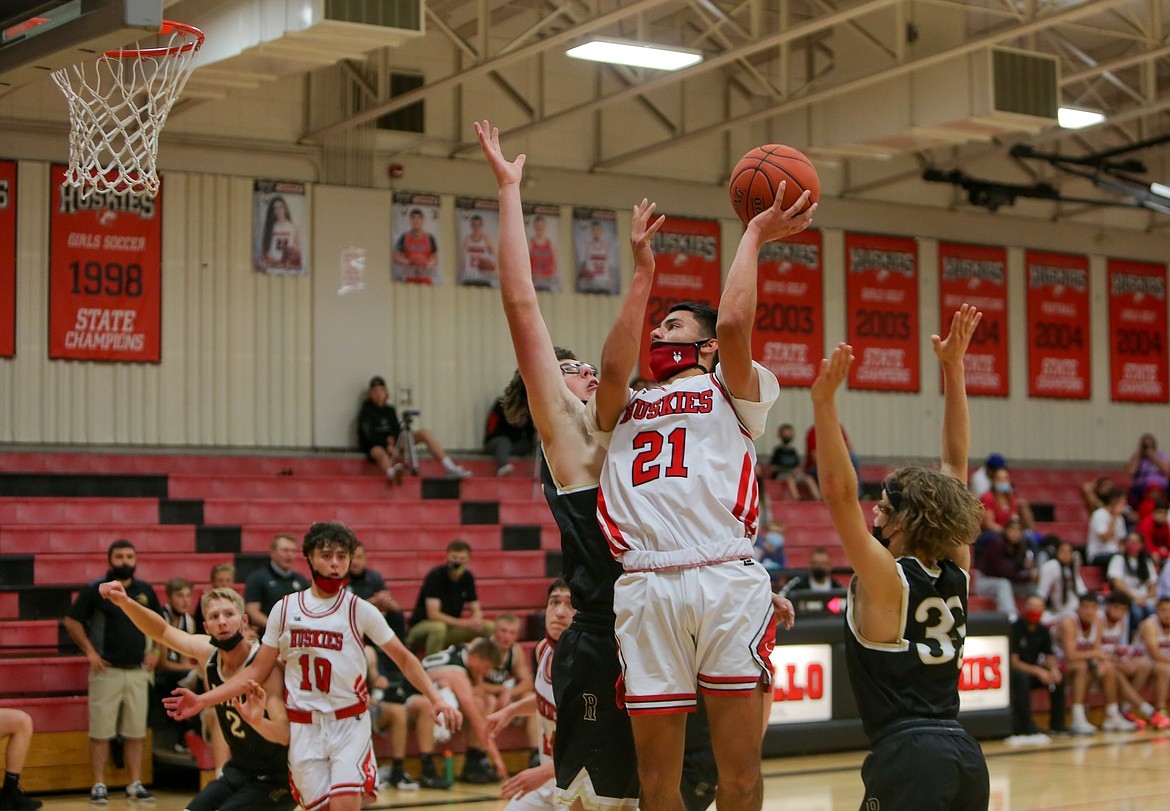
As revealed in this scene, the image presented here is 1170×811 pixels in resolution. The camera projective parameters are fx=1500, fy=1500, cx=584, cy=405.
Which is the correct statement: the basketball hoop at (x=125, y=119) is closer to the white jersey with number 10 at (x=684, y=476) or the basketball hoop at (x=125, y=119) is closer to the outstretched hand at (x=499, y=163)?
the outstretched hand at (x=499, y=163)

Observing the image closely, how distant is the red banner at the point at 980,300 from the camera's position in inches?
814

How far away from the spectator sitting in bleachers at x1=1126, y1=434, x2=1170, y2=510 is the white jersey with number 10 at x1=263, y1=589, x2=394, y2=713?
13870 millimetres

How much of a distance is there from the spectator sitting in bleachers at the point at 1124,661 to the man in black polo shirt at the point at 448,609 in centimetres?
633

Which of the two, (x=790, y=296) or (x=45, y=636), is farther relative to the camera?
(x=790, y=296)

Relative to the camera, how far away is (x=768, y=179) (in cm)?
447

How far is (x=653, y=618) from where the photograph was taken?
13.4 feet

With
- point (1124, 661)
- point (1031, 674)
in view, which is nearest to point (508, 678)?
point (1031, 674)

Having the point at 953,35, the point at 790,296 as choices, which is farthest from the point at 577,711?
the point at 790,296

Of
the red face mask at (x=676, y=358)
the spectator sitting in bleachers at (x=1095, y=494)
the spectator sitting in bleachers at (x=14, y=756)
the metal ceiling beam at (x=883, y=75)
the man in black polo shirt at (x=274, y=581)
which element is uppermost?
the metal ceiling beam at (x=883, y=75)

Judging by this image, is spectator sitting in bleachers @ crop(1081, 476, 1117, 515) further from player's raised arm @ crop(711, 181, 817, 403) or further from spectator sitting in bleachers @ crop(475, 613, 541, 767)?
player's raised arm @ crop(711, 181, 817, 403)

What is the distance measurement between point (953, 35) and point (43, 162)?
921 cm

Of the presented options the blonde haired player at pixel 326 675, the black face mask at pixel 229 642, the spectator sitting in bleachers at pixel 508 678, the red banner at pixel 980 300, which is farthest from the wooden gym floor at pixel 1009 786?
the red banner at pixel 980 300

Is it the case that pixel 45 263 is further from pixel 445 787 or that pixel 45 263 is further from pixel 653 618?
pixel 653 618

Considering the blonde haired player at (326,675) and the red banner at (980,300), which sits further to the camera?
the red banner at (980,300)
